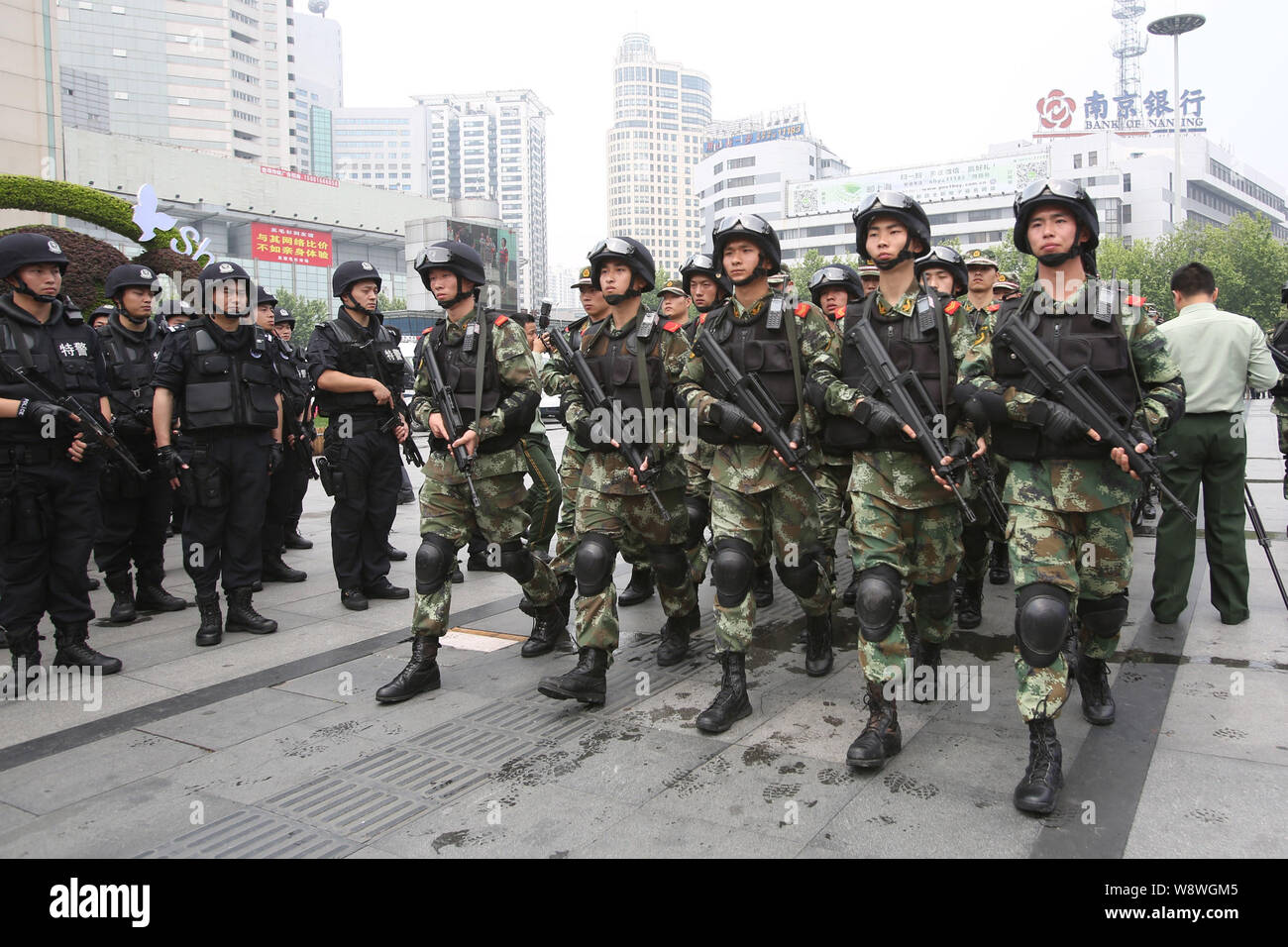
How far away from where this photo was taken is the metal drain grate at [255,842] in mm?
3064

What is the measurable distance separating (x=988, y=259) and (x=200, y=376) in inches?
223

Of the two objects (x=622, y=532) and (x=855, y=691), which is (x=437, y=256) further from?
(x=855, y=691)

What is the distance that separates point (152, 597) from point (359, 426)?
194cm

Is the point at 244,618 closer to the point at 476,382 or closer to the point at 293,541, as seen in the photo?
the point at 476,382

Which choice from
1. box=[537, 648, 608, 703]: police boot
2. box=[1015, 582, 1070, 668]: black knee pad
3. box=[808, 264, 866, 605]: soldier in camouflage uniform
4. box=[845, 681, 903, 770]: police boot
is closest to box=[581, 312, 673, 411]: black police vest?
box=[808, 264, 866, 605]: soldier in camouflage uniform

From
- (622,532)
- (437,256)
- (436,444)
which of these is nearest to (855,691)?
(622,532)

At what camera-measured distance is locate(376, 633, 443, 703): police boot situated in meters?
4.59

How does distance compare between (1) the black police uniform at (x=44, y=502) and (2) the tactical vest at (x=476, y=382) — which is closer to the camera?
(1) the black police uniform at (x=44, y=502)

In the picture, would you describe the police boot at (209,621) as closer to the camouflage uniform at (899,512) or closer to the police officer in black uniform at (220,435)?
the police officer in black uniform at (220,435)

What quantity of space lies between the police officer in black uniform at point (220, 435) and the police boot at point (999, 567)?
16.8 feet

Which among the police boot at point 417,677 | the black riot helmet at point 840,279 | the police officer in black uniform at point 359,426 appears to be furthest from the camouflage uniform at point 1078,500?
the police officer in black uniform at point 359,426

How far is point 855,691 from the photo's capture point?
15.1 ft

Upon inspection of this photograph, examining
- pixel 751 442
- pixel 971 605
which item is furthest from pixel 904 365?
pixel 971 605
